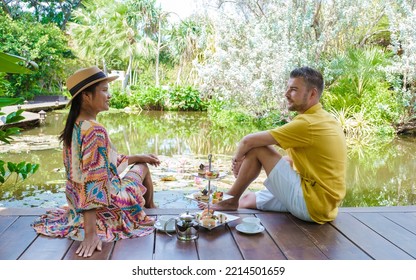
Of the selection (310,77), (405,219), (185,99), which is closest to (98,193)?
(310,77)

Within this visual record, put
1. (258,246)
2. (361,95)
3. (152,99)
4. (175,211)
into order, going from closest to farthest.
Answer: (258,246), (175,211), (361,95), (152,99)

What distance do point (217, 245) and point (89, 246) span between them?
535mm

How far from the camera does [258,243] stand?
76.8 inches

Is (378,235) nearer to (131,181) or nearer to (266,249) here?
(266,249)

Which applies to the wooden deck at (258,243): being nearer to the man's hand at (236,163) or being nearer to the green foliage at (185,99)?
the man's hand at (236,163)

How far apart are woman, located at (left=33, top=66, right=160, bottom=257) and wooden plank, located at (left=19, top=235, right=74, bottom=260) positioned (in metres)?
0.04

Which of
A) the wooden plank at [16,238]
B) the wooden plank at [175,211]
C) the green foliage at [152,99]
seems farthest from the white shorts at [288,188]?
the green foliage at [152,99]

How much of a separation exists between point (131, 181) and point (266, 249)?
2.49ft

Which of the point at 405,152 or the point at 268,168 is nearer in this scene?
the point at 268,168

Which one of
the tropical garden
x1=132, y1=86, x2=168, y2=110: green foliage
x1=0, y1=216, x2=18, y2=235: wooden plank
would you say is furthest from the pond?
x1=132, y1=86, x2=168, y2=110: green foliage

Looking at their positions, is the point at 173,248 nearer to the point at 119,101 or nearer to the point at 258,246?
the point at 258,246

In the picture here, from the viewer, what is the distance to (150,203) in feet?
8.08

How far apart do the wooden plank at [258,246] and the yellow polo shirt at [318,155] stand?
34 cm
